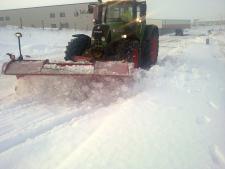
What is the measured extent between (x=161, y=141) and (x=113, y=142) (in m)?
0.59

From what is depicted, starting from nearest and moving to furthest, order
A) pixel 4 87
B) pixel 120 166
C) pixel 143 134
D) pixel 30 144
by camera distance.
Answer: pixel 120 166 < pixel 30 144 < pixel 143 134 < pixel 4 87

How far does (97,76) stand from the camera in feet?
19.8

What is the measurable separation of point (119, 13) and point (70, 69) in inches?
126

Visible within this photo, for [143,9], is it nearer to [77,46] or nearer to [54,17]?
[77,46]

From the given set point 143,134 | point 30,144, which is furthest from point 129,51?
point 30,144

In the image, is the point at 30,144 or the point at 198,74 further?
the point at 198,74

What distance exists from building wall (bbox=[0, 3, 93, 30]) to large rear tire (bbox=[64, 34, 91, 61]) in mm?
28957

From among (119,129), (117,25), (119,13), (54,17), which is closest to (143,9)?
(119,13)

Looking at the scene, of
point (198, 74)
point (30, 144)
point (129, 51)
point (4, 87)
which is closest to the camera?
point (30, 144)

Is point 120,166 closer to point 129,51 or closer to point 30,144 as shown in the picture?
point 30,144

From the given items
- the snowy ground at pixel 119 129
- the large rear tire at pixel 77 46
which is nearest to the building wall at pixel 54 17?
the large rear tire at pixel 77 46

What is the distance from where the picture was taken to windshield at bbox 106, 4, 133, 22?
27.3ft

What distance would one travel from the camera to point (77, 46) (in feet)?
27.1

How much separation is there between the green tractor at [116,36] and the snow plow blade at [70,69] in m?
1.64
